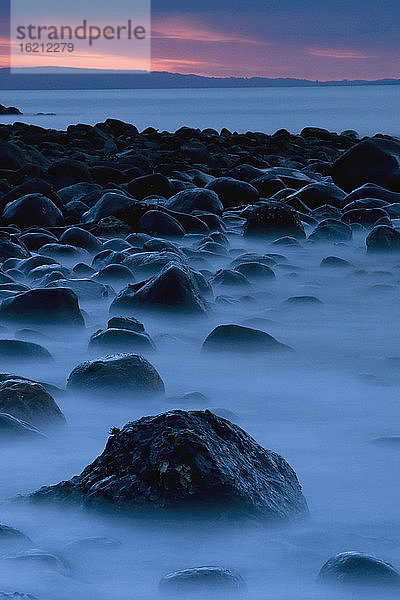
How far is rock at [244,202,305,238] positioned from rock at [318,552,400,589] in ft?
18.9

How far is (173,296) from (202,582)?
2973 millimetres

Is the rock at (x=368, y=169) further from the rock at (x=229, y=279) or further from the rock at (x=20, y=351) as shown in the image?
the rock at (x=20, y=351)

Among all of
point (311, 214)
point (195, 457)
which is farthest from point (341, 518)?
point (311, 214)

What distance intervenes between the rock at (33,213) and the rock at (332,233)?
2267 mm

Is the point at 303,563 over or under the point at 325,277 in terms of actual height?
under

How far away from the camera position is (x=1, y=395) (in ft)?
9.36

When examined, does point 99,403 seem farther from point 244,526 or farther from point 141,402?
point 244,526

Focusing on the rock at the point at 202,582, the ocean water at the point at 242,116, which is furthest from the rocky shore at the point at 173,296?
the ocean water at the point at 242,116

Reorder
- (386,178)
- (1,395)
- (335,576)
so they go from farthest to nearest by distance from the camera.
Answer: (386,178) < (1,395) < (335,576)

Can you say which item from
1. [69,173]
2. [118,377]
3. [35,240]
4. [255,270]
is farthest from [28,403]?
[69,173]

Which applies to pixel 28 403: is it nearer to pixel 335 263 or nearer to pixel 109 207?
pixel 335 263

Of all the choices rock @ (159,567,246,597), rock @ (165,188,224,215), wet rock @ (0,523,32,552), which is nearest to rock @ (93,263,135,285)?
rock @ (165,188,224,215)

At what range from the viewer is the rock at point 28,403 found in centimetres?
285

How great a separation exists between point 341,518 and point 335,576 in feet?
1.11
